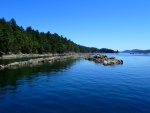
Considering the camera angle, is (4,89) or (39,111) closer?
(39,111)

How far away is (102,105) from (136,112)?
13.0 feet

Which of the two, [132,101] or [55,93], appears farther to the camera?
[55,93]

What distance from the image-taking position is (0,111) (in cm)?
2272

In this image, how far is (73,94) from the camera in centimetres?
3103

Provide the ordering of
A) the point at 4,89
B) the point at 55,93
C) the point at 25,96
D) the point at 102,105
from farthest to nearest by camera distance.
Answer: the point at 4,89, the point at 55,93, the point at 25,96, the point at 102,105

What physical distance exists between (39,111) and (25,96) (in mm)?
7221

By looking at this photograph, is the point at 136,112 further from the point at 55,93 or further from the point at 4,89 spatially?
the point at 4,89

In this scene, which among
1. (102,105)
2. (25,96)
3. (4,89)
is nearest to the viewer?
(102,105)

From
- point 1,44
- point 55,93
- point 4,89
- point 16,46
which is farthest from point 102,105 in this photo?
point 16,46

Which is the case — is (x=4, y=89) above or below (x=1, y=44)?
below

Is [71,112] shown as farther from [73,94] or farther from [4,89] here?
[4,89]

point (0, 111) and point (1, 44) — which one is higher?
point (1, 44)

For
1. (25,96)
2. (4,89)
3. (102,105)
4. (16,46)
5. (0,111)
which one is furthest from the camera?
(16,46)

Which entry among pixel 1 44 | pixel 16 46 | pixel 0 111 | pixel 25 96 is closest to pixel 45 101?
pixel 25 96
